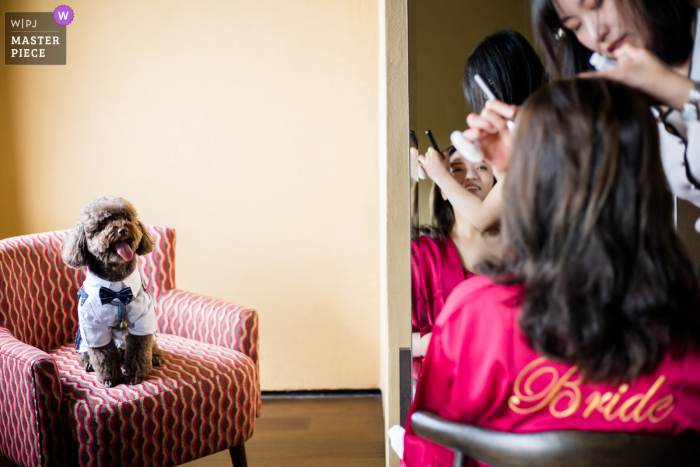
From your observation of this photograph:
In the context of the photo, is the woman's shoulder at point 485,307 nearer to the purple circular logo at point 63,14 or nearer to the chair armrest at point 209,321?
the chair armrest at point 209,321

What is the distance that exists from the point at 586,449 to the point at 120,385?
1339mm

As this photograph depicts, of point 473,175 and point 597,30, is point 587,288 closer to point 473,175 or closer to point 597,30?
point 473,175

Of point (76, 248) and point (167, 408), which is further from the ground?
point (76, 248)

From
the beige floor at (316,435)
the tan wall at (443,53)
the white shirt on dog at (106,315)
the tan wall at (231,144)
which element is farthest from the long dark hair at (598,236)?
the tan wall at (231,144)

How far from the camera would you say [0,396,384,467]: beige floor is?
1.93 meters

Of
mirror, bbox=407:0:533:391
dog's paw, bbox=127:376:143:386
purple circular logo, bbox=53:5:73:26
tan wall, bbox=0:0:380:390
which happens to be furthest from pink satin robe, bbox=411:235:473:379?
purple circular logo, bbox=53:5:73:26

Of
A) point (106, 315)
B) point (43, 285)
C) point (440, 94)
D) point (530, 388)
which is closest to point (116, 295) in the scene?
point (106, 315)

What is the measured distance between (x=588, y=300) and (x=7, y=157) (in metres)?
2.77

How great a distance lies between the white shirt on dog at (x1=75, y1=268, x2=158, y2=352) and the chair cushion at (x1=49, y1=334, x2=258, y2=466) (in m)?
0.14

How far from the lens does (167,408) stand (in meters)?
1.44

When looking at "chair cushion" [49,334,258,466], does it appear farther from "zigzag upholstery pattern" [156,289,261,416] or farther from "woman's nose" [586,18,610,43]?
"woman's nose" [586,18,610,43]

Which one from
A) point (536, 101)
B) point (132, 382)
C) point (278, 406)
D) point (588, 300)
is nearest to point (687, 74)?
point (536, 101)

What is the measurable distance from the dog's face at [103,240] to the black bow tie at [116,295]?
2.2 inches

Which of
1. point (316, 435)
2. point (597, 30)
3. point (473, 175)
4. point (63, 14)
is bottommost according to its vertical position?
point (316, 435)
